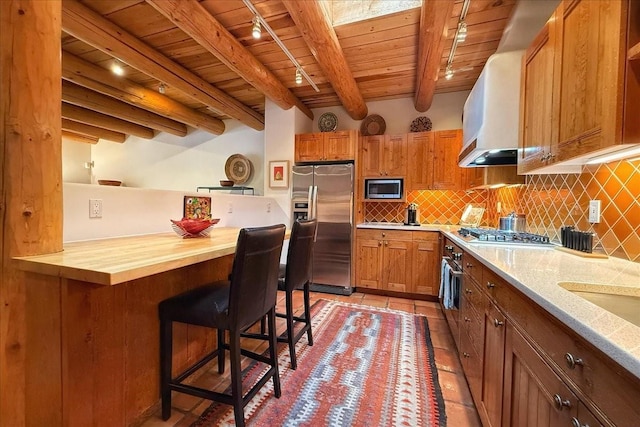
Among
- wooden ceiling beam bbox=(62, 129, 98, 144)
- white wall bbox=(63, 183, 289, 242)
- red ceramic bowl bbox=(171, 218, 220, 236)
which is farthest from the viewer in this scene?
wooden ceiling beam bbox=(62, 129, 98, 144)

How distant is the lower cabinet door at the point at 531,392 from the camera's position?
0.74 meters

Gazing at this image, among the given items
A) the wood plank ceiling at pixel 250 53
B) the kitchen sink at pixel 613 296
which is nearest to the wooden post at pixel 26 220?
the wood plank ceiling at pixel 250 53

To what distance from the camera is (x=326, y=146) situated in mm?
3834

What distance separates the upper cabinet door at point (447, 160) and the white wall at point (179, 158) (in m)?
2.95

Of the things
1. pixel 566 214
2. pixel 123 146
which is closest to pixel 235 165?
pixel 123 146

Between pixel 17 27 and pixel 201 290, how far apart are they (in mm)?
1392

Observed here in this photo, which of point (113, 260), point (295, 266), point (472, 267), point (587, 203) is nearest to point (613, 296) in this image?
point (472, 267)

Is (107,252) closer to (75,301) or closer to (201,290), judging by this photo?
(75,301)

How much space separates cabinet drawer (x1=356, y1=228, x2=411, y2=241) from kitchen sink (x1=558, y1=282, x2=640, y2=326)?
2.48 m

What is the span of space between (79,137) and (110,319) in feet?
21.0

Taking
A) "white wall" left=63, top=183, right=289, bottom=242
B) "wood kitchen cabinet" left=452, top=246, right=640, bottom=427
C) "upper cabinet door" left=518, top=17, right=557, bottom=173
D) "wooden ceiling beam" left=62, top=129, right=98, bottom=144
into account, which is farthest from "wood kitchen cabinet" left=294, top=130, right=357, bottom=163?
"wooden ceiling beam" left=62, top=129, right=98, bottom=144

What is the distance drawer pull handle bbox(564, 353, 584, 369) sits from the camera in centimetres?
68

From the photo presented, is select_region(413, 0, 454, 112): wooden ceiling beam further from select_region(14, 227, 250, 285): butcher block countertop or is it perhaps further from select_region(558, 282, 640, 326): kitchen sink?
select_region(14, 227, 250, 285): butcher block countertop

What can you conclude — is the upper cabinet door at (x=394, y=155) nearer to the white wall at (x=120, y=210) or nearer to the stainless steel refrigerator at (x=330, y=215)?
the stainless steel refrigerator at (x=330, y=215)
